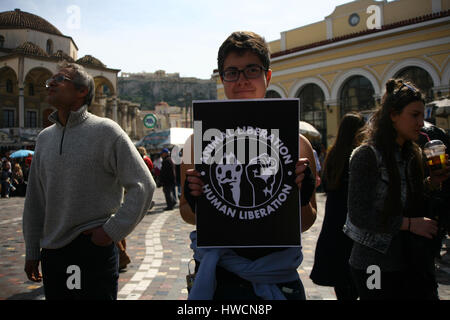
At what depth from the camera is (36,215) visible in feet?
8.47

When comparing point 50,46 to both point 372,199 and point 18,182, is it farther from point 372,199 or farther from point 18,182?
point 372,199

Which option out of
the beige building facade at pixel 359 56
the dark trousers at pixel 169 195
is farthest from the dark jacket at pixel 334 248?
the beige building facade at pixel 359 56

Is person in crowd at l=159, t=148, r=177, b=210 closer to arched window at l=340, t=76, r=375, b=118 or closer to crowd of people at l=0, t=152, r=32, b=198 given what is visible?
crowd of people at l=0, t=152, r=32, b=198

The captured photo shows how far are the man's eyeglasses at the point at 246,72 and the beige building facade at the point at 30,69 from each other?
Result: 43.2 metres

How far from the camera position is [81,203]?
7.88ft

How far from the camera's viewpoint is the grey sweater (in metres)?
2.39

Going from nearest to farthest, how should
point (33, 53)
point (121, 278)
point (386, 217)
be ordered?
point (386, 217), point (121, 278), point (33, 53)

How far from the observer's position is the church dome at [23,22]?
48.2 m

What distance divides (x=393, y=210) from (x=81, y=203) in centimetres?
188

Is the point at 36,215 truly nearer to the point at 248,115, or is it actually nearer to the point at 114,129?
the point at 114,129

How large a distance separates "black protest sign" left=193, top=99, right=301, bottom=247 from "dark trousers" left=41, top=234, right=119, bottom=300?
1.01 meters
